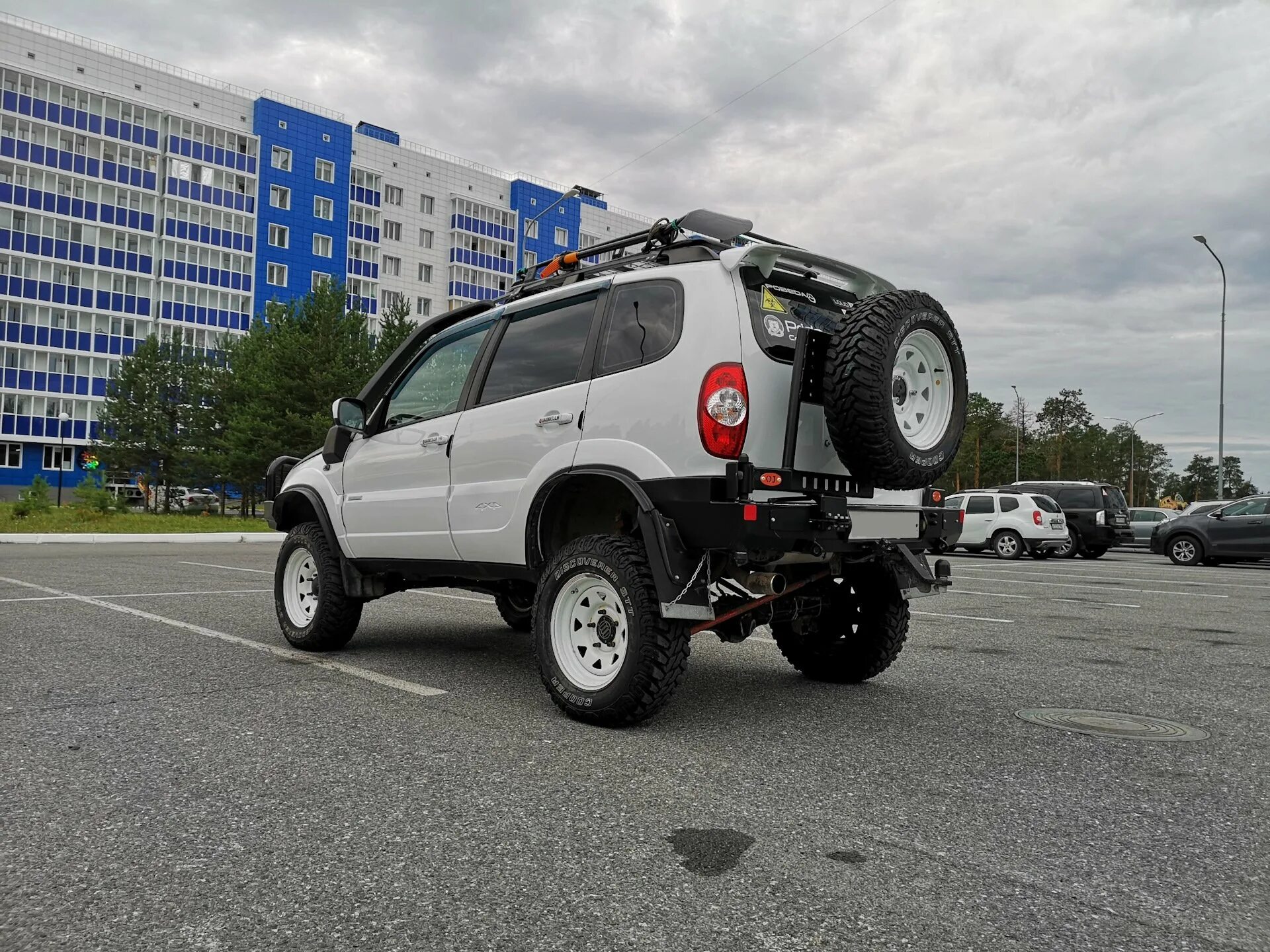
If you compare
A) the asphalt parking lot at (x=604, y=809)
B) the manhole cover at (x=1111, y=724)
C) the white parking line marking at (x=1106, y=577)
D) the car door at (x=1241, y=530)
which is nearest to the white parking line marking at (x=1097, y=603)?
the white parking line marking at (x=1106, y=577)

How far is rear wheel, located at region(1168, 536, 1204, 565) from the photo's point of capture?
20922 mm

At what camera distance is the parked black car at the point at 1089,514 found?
2286 centimetres

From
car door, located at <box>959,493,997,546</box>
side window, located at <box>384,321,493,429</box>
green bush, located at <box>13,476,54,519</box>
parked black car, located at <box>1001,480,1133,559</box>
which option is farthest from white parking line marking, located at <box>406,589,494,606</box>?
green bush, located at <box>13,476,54,519</box>

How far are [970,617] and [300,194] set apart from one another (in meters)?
62.3

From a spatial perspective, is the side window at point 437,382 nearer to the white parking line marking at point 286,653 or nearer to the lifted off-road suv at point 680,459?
the lifted off-road suv at point 680,459

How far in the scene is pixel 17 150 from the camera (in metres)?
53.2

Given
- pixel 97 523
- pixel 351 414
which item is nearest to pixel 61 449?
pixel 97 523

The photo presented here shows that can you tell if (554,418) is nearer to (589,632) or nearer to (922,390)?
(589,632)

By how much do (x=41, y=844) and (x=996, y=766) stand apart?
3.38 metres

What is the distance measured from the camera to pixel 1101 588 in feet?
43.6

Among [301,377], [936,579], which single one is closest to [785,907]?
[936,579]

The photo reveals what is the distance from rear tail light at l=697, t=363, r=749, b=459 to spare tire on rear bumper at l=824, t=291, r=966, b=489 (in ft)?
1.40

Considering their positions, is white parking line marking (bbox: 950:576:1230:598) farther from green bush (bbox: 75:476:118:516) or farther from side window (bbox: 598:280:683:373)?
green bush (bbox: 75:476:118:516)

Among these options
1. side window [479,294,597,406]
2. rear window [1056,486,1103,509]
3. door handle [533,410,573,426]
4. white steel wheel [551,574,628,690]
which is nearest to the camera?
white steel wheel [551,574,628,690]
